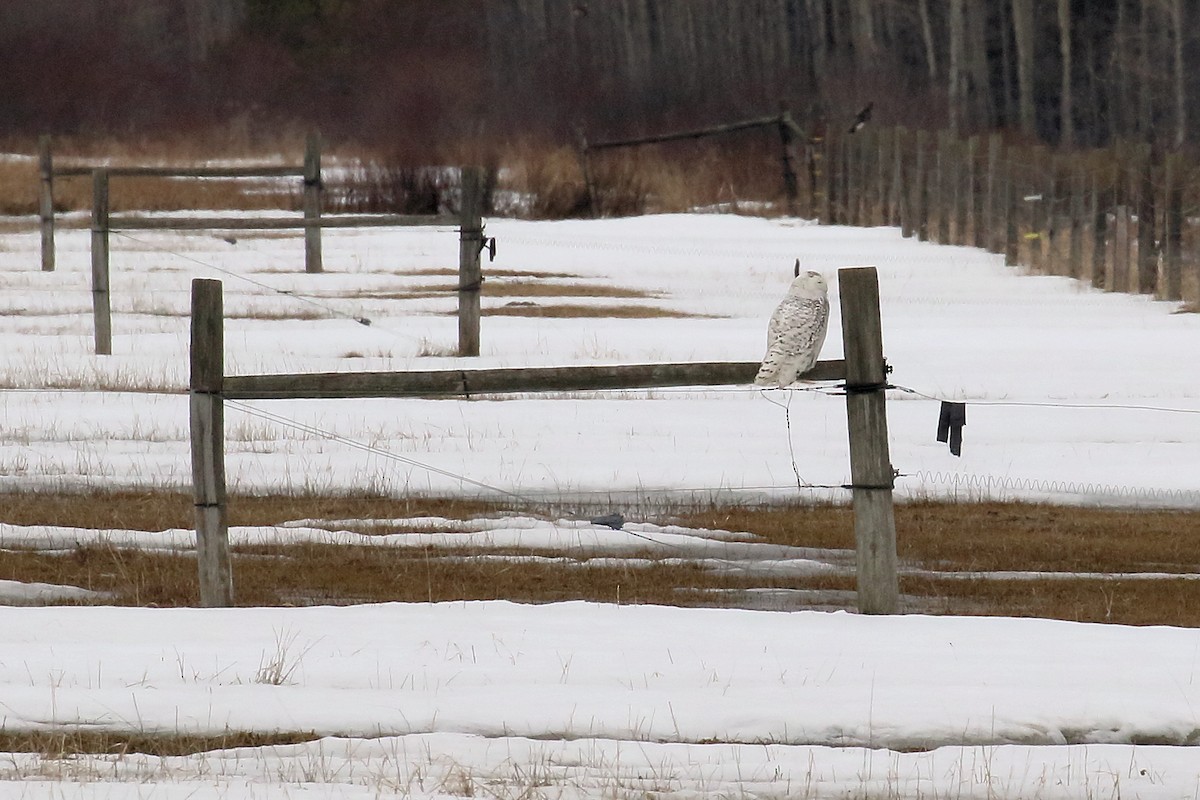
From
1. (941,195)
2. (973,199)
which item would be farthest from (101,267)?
(941,195)

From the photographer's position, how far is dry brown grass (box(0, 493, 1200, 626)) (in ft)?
27.1

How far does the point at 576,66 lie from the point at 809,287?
53.9 meters

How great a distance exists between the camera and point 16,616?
7203mm

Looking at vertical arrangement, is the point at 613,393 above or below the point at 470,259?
below

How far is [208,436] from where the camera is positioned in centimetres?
753

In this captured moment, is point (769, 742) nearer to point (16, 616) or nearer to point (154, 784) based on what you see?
point (154, 784)

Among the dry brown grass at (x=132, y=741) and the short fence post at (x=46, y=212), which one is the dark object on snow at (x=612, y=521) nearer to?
the dry brown grass at (x=132, y=741)

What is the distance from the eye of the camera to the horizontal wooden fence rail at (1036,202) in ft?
73.4

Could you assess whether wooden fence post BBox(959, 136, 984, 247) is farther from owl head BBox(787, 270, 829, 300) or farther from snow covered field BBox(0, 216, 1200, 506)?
owl head BBox(787, 270, 829, 300)

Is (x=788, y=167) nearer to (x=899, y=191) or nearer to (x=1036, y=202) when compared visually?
(x=899, y=191)

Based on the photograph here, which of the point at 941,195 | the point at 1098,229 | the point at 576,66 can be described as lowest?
the point at 1098,229

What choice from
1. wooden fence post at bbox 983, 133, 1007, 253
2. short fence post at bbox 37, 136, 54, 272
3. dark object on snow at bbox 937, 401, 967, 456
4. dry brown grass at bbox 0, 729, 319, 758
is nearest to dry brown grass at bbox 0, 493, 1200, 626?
dark object on snow at bbox 937, 401, 967, 456

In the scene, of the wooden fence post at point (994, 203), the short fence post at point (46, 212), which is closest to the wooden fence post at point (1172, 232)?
the wooden fence post at point (994, 203)

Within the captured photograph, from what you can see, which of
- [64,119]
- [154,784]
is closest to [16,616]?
[154,784]
